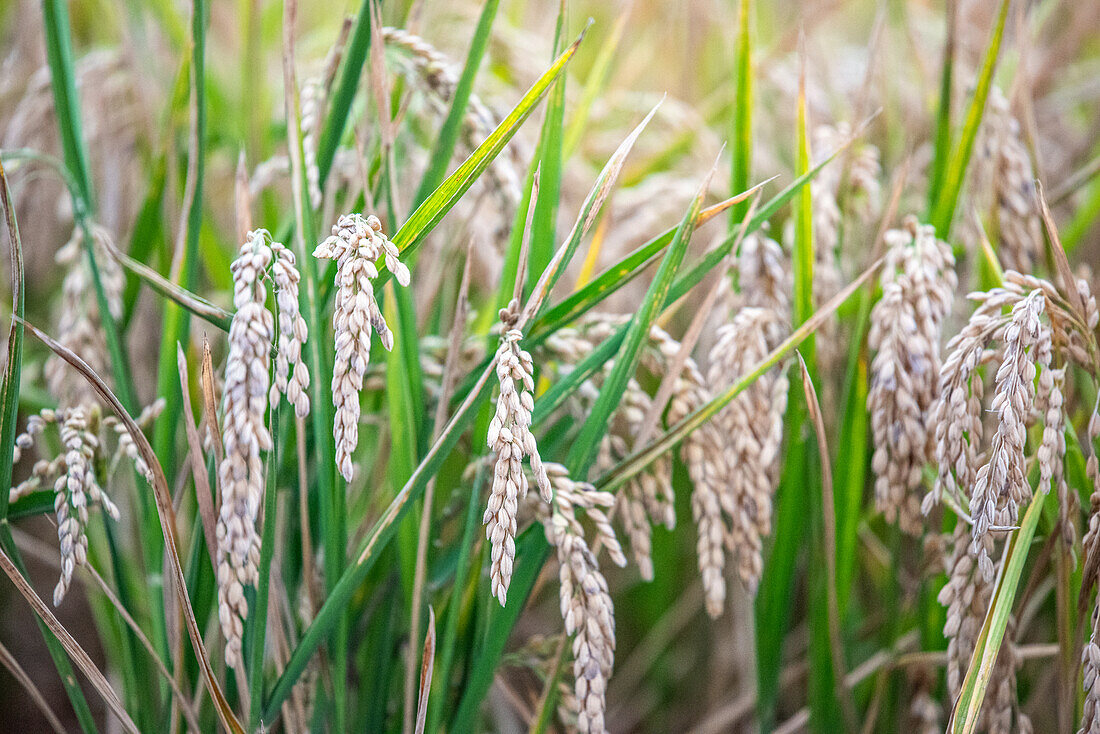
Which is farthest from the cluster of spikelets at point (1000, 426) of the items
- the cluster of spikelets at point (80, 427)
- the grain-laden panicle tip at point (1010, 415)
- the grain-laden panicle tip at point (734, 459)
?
the cluster of spikelets at point (80, 427)

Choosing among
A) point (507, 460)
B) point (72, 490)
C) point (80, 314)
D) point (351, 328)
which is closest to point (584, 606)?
point (507, 460)

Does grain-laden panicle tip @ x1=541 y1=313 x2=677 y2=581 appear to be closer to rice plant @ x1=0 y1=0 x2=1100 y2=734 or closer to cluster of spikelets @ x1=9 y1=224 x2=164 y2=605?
rice plant @ x1=0 y1=0 x2=1100 y2=734

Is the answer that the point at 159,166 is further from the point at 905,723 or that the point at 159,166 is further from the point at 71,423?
the point at 905,723

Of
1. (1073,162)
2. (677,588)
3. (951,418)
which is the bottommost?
(677,588)

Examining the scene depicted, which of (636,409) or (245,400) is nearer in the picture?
(245,400)

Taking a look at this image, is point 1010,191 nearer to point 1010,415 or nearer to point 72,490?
point 1010,415

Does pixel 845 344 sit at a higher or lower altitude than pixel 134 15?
lower

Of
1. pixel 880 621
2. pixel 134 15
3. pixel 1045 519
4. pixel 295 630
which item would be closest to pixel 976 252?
pixel 1045 519
